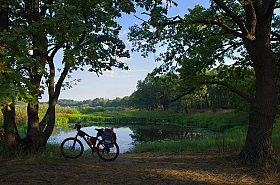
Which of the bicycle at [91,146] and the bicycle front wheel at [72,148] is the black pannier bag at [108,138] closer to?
the bicycle at [91,146]

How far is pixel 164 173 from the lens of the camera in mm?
4633

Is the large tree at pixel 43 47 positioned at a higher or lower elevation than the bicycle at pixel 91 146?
higher

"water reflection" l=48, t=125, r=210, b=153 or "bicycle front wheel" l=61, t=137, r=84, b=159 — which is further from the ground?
"bicycle front wheel" l=61, t=137, r=84, b=159

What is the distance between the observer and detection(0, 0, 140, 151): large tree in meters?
4.13

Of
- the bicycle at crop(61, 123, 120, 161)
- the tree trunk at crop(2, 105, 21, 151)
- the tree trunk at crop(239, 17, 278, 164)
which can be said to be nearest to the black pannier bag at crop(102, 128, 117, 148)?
the bicycle at crop(61, 123, 120, 161)

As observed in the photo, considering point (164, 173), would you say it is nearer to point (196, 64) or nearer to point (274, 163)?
point (274, 163)

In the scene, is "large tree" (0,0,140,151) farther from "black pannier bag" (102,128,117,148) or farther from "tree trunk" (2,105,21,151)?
"black pannier bag" (102,128,117,148)

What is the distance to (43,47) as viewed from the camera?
603cm

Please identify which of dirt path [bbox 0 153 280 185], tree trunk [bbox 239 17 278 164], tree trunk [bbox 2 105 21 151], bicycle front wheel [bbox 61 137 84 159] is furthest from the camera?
bicycle front wheel [bbox 61 137 84 159]

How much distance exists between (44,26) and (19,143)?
4.18 meters

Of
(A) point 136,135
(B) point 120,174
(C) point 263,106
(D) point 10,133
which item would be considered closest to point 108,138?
(B) point 120,174

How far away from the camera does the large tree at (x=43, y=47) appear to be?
413 centimetres

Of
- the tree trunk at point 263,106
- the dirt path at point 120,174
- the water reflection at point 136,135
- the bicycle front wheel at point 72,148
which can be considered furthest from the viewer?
the water reflection at point 136,135

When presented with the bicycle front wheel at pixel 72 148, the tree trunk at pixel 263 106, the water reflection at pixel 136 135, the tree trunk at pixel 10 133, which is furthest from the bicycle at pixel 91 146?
the water reflection at pixel 136 135
